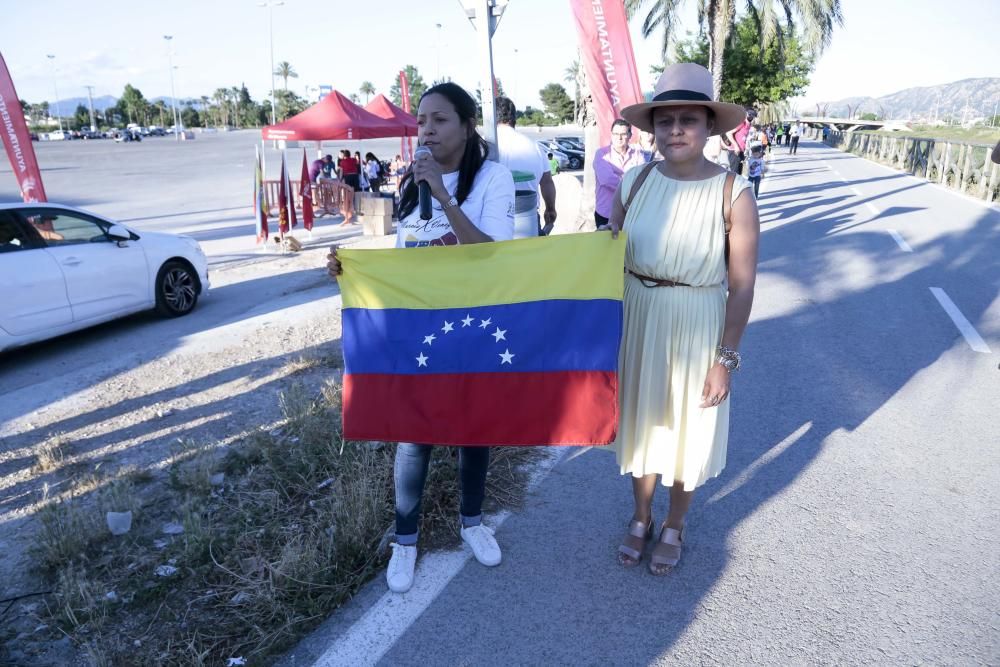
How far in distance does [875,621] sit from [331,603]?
2.15 meters

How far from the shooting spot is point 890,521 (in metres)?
3.54

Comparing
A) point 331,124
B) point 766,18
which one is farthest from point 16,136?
point 766,18

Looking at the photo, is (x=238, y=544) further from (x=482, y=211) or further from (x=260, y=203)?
(x=260, y=203)

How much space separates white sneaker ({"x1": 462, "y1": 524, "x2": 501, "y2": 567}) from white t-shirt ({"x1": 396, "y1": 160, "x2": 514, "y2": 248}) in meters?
1.32

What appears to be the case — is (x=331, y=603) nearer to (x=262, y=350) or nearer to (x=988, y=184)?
(x=262, y=350)

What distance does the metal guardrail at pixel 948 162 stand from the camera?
18547mm

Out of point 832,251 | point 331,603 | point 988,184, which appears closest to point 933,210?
point 988,184

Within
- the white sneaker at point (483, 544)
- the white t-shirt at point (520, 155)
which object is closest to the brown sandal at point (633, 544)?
the white sneaker at point (483, 544)

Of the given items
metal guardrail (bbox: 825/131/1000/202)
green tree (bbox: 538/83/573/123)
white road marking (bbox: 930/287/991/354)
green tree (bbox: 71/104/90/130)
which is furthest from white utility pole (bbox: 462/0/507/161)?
green tree (bbox: 71/104/90/130)

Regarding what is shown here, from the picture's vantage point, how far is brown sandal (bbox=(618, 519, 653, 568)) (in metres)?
3.19

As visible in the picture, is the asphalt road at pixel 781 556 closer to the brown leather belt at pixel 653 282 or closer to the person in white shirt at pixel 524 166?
the brown leather belt at pixel 653 282

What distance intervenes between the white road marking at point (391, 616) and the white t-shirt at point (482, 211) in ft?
4.65

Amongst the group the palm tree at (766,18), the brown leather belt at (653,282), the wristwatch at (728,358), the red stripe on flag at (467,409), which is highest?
the palm tree at (766,18)

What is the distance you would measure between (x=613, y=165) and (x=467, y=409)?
4428 millimetres
